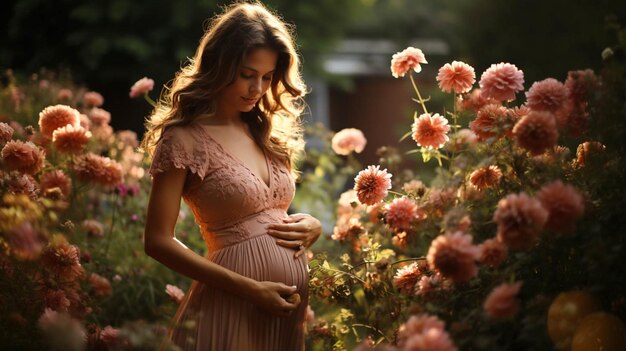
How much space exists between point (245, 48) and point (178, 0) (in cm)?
658

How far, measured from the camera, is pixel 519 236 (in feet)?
6.09

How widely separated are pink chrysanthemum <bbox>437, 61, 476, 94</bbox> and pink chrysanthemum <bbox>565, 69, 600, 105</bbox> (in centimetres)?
43

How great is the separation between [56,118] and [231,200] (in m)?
1.04

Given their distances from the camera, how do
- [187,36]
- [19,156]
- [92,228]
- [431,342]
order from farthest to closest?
[187,36]
[92,228]
[19,156]
[431,342]

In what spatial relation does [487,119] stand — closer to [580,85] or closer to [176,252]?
[580,85]

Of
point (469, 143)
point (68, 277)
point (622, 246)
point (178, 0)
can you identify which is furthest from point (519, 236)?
point (178, 0)

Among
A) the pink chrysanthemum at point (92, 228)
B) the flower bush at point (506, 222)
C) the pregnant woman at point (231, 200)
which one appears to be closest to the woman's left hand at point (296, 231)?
the pregnant woman at point (231, 200)

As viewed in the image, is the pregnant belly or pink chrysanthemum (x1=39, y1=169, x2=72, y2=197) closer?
the pregnant belly

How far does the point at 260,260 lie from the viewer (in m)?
2.42

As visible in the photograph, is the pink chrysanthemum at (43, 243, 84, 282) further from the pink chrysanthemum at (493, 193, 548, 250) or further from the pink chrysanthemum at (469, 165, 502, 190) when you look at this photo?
the pink chrysanthemum at (493, 193, 548, 250)

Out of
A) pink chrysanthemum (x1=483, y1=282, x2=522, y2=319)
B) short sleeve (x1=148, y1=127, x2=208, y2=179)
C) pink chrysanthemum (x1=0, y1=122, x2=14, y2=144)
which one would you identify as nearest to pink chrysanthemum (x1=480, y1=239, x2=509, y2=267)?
pink chrysanthemum (x1=483, y1=282, x2=522, y2=319)

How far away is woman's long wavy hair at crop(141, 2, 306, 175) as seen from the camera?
8.00 feet

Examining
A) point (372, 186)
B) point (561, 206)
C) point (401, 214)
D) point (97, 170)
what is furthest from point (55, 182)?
point (561, 206)

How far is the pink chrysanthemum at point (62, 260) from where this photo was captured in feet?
8.59
